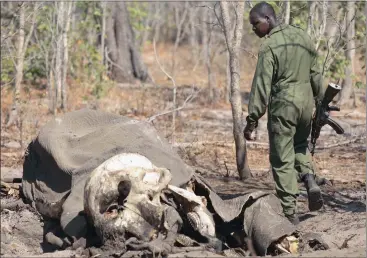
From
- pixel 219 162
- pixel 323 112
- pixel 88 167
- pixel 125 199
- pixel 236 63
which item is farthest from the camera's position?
pixel 219 162

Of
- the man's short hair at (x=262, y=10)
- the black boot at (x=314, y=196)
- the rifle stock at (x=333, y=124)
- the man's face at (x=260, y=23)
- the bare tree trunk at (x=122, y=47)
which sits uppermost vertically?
the man's short hair at (x=262, y=10)

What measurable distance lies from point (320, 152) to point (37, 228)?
5.41 metres

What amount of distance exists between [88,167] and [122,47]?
16.6 metres

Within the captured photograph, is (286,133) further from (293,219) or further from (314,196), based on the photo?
(293,219)

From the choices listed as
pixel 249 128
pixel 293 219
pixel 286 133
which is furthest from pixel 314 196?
pixel 249 128

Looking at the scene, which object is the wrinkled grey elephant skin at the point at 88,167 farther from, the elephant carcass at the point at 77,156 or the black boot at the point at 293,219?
the black boot at the point at 293,219

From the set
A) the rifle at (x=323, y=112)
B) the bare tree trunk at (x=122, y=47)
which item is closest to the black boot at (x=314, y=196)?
the rifle at (x=323, y=112)

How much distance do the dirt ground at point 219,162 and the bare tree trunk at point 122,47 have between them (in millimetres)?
3284

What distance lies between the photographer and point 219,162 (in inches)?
379

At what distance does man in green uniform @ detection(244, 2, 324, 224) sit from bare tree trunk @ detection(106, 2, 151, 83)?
15.4 meters

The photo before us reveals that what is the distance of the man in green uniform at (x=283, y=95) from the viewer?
615cm

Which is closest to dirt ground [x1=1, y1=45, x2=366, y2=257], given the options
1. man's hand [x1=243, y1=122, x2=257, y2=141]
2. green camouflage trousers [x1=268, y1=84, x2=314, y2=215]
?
green camouflage trousers [x1=268, y1=84, x2=314, y2=215]

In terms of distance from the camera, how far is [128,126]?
245 inches

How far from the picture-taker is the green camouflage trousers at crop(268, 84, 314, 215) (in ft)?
20.4
